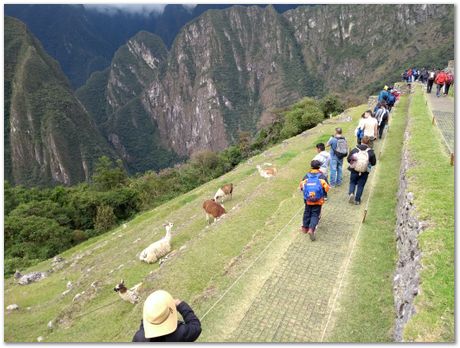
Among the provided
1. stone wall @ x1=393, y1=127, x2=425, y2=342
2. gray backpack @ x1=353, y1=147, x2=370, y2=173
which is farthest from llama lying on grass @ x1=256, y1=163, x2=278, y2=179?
stone wall @ x1=393, y1=127, x2=425, y2=342

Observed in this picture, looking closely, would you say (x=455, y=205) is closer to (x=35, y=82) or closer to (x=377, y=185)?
(x=377, y=185)

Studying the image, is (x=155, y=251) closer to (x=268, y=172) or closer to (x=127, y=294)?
(x=127, y=294)

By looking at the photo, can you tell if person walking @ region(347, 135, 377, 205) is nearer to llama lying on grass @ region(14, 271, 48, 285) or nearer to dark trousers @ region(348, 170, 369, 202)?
dark trousers @ region(348, 170, 369, 202)

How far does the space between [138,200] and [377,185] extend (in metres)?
36.6

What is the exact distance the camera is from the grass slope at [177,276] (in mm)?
8352

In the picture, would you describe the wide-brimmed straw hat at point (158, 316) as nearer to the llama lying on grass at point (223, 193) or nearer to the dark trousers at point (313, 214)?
the dark trousers at point (313, 214)

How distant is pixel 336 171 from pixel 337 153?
2.93ft

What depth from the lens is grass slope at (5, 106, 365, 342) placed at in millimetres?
8352

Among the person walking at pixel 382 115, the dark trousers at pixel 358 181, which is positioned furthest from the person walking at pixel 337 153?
the person walking at pixel 382 115

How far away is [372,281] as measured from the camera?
25.2 feet

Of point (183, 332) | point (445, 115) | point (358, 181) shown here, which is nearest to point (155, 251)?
point (358, 181)

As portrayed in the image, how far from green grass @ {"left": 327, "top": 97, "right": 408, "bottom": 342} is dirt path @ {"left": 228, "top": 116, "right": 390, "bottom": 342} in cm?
23

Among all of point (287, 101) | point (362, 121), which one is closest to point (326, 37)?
point (287, 101)

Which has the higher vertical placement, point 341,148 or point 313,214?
point 341,148
